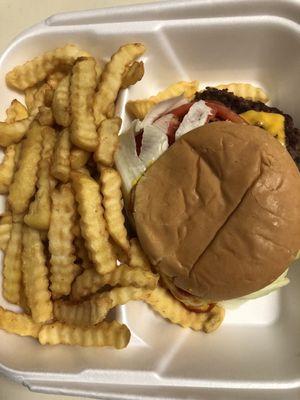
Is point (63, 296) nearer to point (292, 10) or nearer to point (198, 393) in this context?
point (198, 393)

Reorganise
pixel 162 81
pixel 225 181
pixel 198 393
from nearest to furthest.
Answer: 1. pixel 225 181
2. pixel 198 393
3. pixel 162 81

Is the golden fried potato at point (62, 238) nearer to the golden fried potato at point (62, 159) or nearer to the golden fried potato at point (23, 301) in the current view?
the golden fried potato at point (62, 159)

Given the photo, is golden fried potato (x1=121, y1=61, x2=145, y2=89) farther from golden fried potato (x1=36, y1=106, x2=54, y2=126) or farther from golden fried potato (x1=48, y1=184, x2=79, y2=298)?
golden fried potato (x1=48, y1=184, x2=79, y2=298)

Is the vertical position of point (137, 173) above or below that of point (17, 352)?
above

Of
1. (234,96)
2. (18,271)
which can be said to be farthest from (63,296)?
(234,96)

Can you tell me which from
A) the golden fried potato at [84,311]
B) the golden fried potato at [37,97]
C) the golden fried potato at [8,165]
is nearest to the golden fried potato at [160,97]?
the golden fried potato at [37,97]

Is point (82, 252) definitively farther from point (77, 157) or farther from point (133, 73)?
point (133, 73)
